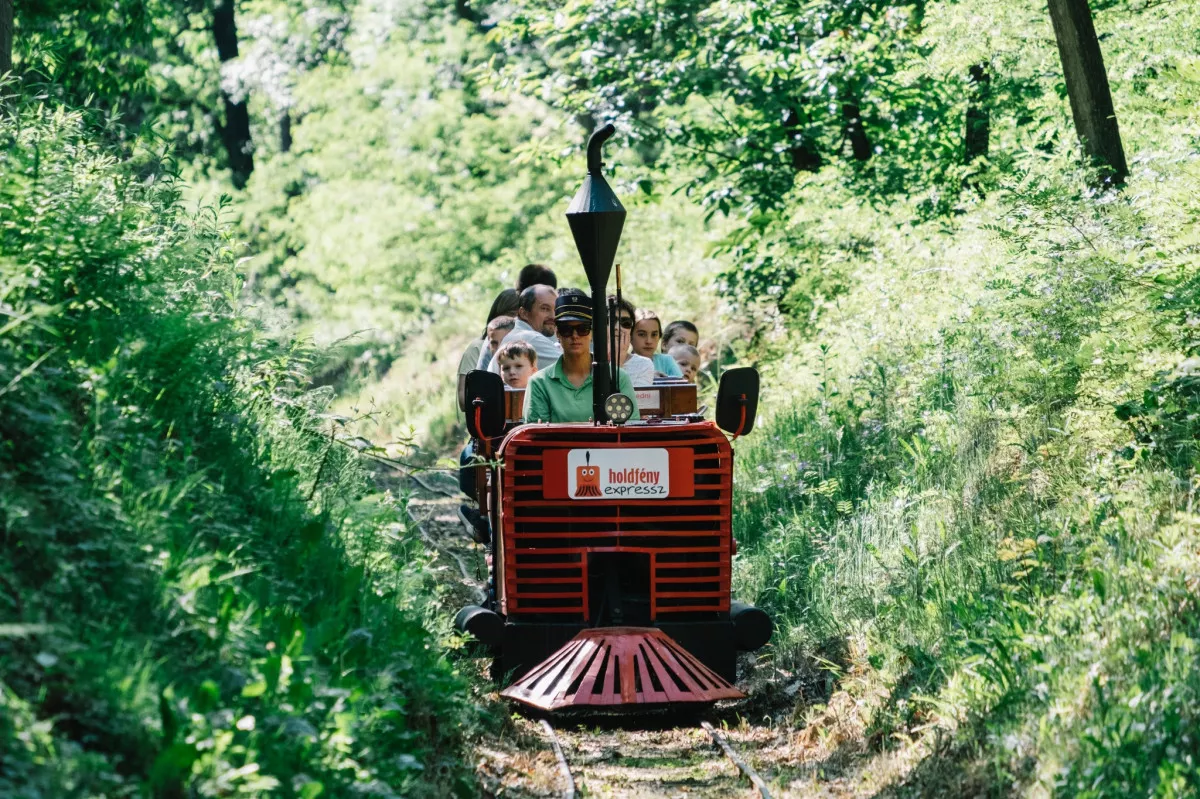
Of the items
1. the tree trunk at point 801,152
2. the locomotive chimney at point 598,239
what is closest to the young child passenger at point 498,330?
the locomotive chimney at point 598,239

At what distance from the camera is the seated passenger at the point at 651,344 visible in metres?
10.7

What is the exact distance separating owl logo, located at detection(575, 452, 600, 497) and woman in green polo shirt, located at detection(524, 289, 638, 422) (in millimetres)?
695

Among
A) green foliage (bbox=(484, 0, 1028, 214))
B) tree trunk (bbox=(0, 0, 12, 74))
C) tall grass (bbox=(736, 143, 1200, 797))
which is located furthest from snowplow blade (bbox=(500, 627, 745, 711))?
green foliage (bbox=(484, 0, 1028, 214))

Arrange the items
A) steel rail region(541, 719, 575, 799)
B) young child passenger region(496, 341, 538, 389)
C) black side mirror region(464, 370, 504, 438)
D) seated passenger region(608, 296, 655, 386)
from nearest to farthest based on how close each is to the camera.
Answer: steel rail region(541, 719, 575, 799) < black side mirror region(464, 370, 504, 438) < young child passenger region(496, 341, 538, 389) < seated passenger region(608, 296, 655, 386)

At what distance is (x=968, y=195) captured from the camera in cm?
1333

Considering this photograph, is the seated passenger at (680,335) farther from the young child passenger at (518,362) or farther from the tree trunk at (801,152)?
the tree trunk at (801,152)

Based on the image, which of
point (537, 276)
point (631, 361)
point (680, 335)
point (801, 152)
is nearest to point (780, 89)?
point (801, 152)

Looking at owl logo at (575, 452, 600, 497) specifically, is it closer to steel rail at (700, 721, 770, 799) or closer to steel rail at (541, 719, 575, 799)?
steel rail at (541, 719, 575, 799)

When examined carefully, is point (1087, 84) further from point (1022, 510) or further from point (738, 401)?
point (738, 401)

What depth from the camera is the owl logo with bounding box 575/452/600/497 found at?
7676 mm

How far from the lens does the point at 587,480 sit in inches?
302

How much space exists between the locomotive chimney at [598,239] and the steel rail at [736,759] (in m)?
1.79

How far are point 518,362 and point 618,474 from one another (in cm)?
182

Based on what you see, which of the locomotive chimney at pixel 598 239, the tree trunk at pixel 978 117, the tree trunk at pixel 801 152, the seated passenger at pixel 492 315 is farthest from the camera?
the tree trunk at pixel 801 152
